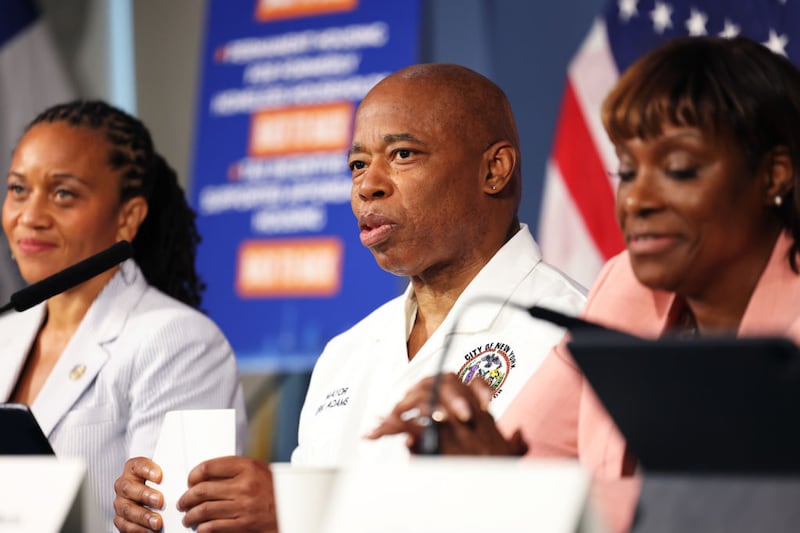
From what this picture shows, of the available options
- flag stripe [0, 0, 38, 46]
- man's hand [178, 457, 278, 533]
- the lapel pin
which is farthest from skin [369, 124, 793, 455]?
flag stripe [0, 0, 38, 46]

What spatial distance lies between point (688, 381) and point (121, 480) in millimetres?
1230

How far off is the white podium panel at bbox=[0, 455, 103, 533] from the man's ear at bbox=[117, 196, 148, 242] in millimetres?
1828

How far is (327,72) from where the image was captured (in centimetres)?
459

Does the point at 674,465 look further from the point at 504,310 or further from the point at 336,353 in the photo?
the point at 336,353

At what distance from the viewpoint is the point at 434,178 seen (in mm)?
2363

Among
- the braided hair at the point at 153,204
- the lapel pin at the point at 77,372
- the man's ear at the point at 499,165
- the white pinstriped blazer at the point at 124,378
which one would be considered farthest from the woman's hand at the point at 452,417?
the braided hair at the point at 153,204

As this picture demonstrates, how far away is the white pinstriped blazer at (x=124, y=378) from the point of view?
8.77 feet

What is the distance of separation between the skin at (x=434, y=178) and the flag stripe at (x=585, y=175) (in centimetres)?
138

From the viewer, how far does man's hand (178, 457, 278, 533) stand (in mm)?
1727

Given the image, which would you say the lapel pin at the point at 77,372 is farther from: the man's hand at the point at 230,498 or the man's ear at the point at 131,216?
the man's hand at the point at 230,498

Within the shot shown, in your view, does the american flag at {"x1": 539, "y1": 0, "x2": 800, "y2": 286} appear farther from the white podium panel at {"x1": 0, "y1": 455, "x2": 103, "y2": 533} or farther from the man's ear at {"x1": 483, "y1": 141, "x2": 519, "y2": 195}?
the white podium panel at {"x1": 0, "y1": 455, "x2": 103, "y2": 533}

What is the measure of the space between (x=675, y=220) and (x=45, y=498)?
2.71ft

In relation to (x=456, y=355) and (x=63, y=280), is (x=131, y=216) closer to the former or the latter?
(x=63, y=280)

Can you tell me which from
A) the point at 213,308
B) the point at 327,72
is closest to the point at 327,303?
the point at 213,308
